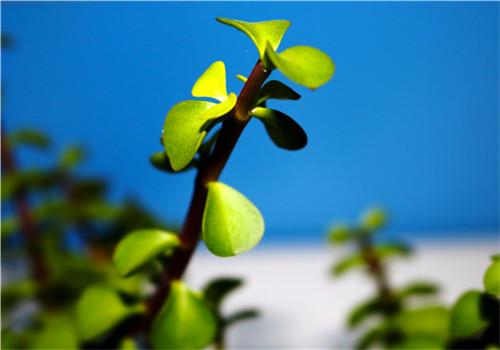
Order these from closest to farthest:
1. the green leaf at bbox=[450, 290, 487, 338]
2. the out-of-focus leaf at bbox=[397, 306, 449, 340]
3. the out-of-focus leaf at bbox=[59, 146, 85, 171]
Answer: the green leaf at bbox=[450, 290, 487, 338] < the out-of-focus leaf at bbox=[397, 306, 449, 340] < the out-of-focus leaf at bbox=[59, 146, 85, 171]

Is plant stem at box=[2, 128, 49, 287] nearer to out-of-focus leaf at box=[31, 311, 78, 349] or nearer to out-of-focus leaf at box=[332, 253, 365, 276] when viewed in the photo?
out-of-focus leaf at box=[31, 311, 78, 349]

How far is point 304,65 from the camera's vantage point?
202 mm

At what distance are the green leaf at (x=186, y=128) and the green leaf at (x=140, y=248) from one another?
7 cm

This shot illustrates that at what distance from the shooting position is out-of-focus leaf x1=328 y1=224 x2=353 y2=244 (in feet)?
1.76

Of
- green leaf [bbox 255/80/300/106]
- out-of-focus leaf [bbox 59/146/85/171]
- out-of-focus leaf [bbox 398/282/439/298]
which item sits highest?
out-of-focus leaf [bbox 59/146/85/171]

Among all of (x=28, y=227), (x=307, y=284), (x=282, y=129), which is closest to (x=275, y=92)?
(x=282, y=129)

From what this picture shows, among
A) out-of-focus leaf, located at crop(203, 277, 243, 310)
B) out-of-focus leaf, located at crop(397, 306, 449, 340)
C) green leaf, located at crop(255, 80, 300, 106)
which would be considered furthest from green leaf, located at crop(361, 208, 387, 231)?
green leaf, located at crop(255, 80, 300, 106)

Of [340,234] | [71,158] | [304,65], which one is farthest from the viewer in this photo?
[71,158]

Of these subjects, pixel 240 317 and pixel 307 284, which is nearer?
pixel 240 317

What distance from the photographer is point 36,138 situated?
59cm

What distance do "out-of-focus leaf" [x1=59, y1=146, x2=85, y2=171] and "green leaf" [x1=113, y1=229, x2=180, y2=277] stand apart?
42 cm

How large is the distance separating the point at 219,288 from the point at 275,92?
0.17 meters

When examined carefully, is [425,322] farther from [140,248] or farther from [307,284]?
[307,284]

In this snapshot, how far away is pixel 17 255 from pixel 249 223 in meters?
0.47
